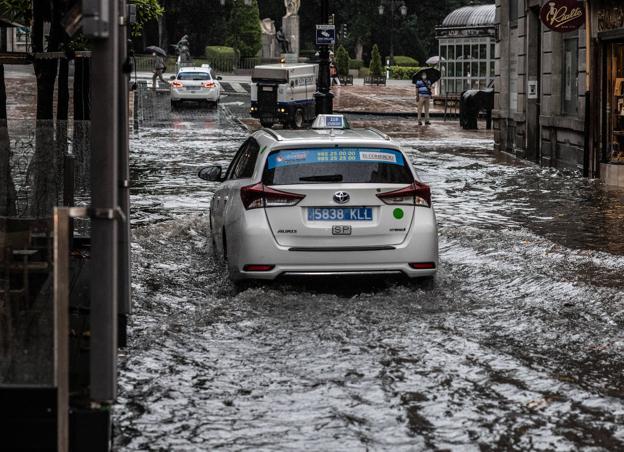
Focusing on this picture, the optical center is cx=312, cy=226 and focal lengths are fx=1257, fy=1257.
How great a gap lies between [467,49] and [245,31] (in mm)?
49122

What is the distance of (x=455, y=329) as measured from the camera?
9414 millimetres

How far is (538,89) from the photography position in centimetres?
2666

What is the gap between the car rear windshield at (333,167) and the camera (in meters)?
10.6

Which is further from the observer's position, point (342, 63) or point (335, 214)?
point (342, 63)

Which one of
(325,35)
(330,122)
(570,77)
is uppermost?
(325,35)

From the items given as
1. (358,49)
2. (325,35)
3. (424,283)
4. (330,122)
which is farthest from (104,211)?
(358,49)

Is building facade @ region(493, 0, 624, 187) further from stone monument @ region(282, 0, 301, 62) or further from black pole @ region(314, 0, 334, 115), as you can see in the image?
stone monument @ region(282, 0, 301, 62)

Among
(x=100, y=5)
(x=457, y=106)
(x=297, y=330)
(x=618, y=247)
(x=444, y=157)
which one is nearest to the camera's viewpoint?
(x=100, y=5)

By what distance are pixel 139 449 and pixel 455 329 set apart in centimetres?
364

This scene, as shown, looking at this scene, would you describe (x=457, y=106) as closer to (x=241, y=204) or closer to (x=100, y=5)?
(x=241, y=204)

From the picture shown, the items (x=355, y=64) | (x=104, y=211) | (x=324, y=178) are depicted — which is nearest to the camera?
(x=104, y=211)

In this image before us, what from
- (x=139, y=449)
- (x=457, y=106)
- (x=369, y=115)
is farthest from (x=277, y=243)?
(x=457, y=106)

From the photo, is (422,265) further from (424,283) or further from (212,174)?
(212,174)

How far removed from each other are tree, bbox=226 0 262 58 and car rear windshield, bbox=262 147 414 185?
87288 millimetres
